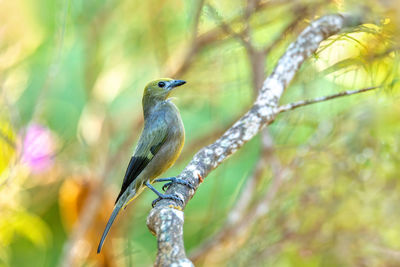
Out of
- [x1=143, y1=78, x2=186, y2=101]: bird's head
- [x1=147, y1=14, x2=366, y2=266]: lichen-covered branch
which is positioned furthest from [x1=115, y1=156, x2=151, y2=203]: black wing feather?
[x1=147, y1=14, x2=366, y2=266]: lichen-covered branch

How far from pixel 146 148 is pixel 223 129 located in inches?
59.7

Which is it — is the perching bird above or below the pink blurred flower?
below

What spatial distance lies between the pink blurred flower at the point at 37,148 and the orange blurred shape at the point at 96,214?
0.54 meters

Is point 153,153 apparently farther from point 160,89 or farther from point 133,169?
point 160,89

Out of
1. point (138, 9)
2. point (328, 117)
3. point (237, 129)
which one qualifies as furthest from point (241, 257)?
point (138, 9)

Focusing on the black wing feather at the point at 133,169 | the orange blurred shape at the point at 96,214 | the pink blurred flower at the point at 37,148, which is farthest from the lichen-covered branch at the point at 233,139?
the orange blurred shape at the point at 96,214

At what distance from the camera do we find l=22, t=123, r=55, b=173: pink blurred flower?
13.8 feet

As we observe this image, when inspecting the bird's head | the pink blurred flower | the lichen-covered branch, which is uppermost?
the pink blurred flower

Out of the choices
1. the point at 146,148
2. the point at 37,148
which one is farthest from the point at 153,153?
the point at 37,148

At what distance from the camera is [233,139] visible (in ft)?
7.84

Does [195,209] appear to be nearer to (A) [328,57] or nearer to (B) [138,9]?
(B) [138,9]

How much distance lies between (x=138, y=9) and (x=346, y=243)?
141 inches

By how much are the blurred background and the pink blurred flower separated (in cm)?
2

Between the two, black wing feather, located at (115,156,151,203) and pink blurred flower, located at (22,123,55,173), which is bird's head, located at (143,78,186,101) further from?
pink blurred flower, located at (22,123,55,173)
